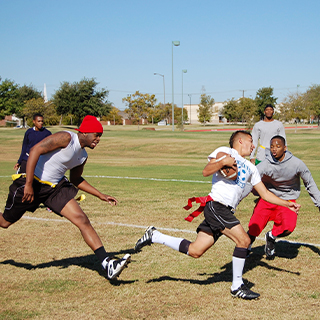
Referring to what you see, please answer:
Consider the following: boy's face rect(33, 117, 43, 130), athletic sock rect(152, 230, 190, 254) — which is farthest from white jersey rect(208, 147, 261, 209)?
boy's face rect(33, 117, 43, 130)

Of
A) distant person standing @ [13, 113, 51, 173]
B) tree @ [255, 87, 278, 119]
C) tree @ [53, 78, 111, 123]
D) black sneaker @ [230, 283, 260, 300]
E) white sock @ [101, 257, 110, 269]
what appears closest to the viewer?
black sneaker @ [230, 283, 260, 300]

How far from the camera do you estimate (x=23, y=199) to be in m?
4.98

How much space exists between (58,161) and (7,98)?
65.7 metres

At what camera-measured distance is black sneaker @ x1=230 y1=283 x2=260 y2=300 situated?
443 cm

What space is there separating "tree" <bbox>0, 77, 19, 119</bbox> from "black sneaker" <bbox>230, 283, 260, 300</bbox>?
65406 mm

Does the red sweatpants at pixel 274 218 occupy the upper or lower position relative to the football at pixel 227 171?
lower

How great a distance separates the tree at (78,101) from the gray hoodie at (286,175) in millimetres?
57990

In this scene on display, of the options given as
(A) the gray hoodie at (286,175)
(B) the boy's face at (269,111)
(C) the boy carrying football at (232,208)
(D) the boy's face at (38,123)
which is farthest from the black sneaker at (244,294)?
(B) the boy's face at (269,111)

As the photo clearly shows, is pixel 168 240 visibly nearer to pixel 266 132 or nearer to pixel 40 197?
pixel 40 197

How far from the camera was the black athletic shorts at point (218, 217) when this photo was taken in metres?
4.57

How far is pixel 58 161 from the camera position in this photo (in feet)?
16.7

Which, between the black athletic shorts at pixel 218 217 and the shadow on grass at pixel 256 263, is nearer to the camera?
the black athletic shorts at pixel 218 217

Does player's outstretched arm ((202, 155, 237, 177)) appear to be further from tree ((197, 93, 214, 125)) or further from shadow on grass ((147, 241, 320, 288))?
tree ((197, 93, 214, 125))

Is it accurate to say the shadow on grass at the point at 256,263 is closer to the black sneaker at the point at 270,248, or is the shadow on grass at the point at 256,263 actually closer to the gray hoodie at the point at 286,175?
the black sneaker at the point at 270,248
